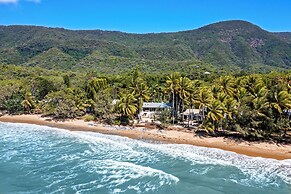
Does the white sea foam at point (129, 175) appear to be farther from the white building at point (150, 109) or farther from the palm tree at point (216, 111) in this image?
the white building at point (150, 109)

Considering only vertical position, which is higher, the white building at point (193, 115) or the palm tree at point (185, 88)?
the palm tree at point (185, 88)

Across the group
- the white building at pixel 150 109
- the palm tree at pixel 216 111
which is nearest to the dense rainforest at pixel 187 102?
the palm tree at pixel 216 111

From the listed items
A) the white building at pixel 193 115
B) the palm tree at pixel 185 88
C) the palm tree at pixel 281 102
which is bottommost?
the white building at pixel 193 115

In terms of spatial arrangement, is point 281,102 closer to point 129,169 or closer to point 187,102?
point 187,102

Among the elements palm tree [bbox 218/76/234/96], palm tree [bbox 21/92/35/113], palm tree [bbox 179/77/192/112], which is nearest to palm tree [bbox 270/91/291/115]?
palm tree [bbox 218/76/234/96]

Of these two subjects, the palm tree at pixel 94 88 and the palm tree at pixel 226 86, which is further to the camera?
the palm tree at pixel 94 88

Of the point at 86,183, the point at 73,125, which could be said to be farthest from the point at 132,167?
the point at 73,125

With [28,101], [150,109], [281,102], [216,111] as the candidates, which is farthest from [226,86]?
[28,101]
